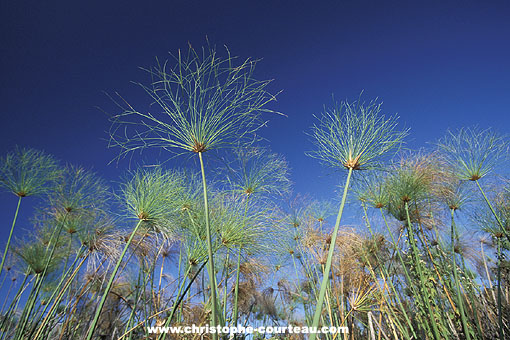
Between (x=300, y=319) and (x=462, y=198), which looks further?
(x=300, y=319)

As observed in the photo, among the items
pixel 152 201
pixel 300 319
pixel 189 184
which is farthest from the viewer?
pixel 300 319

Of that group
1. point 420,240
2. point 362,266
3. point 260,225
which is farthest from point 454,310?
point 260,225

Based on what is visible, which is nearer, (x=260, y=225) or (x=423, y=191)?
(x=260, y=225)

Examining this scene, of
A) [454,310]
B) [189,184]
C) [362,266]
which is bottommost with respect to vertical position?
[454,310]

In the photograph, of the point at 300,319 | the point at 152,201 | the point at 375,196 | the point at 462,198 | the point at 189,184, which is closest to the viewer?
the point at 152,201

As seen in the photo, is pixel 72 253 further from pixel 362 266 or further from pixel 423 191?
pixel 423 191

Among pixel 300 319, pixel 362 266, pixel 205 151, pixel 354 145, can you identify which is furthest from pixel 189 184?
pixel 300 319

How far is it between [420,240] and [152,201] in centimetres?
314

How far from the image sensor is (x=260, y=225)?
300 cm

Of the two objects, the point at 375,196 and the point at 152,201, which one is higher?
the point at 375,196

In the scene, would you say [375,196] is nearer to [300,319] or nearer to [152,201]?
[152,201]

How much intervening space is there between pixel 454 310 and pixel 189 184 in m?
3.16

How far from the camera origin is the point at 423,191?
3.45 meters

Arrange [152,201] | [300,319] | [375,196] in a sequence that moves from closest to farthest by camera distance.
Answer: [152,201] < [375,196] < [300,319]
